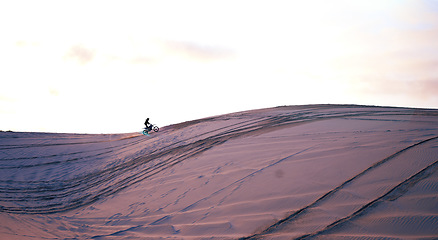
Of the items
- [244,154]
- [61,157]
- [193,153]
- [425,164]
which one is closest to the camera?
[425,164]

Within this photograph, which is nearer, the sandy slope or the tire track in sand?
the tire track in sand

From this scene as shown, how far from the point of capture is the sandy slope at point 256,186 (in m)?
4.35

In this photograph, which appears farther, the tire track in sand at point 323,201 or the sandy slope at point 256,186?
the sandy slope at point 256,186

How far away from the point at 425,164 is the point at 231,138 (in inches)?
198

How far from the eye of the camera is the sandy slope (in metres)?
4.35

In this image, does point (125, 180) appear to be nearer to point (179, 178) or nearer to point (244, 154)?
point (179, 178)

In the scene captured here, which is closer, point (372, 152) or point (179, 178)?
point (372, 152)

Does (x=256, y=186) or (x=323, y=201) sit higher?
(x=256, y=186)

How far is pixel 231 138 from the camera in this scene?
361 inches

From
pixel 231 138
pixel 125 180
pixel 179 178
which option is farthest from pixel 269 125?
pixel 125 180

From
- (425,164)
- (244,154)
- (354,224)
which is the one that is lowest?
(354,224)

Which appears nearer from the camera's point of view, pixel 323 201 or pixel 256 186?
pixel 323 201

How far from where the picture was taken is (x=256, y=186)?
5.66 metres

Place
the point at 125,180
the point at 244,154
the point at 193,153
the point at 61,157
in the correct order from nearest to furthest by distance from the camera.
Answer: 1. the point at 244,154
2. the point at 125,180
3. the point at 193,153
4. the point at 61,157
